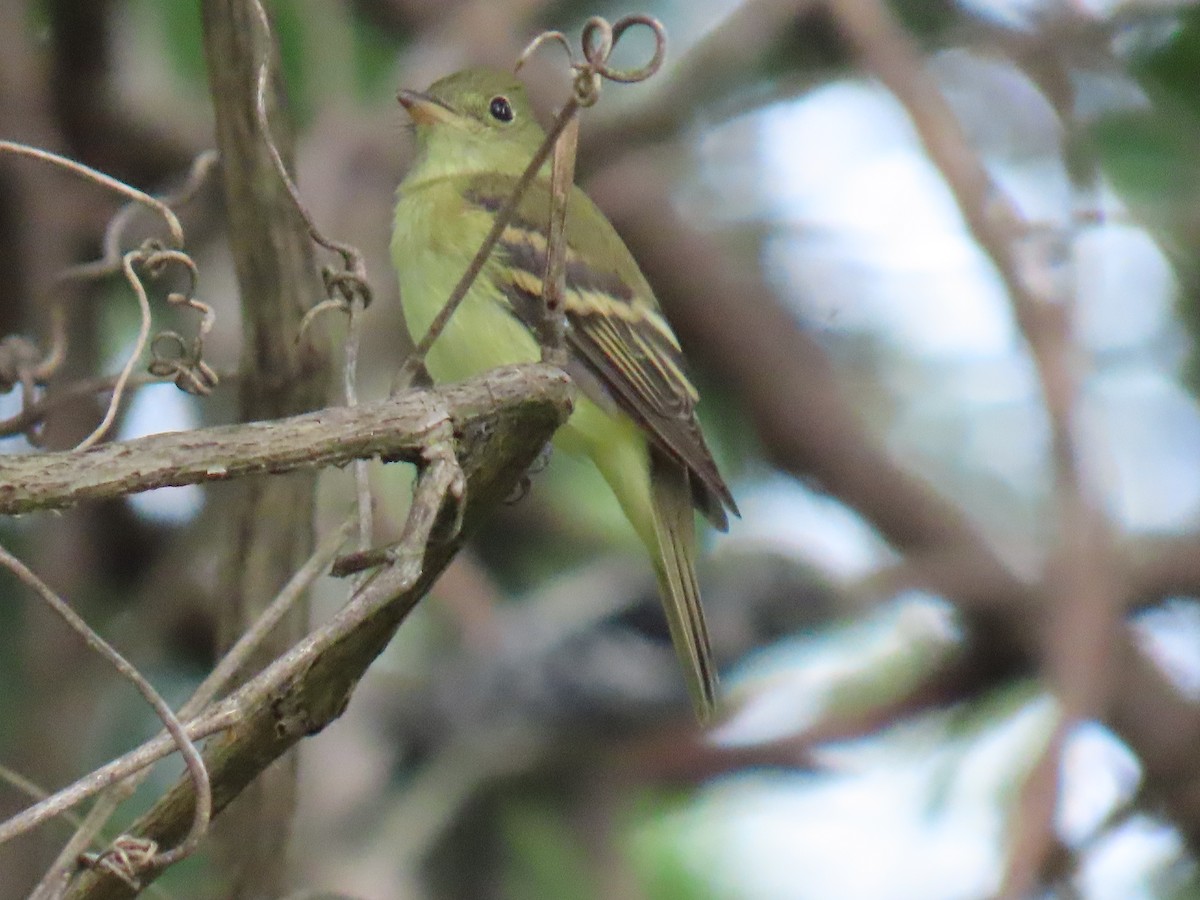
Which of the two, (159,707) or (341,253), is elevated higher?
(341,253)

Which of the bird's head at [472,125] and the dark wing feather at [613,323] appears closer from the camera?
the dark wing feather at [613,323]

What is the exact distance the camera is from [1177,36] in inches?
152

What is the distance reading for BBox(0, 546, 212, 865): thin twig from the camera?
1.26m

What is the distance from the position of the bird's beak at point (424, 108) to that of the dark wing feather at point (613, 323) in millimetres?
205

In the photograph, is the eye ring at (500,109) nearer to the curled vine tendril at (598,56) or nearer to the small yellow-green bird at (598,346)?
the small yellow-green bird at (598,346)

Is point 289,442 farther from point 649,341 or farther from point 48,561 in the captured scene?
point 48,561

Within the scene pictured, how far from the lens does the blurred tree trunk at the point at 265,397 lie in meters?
2.07

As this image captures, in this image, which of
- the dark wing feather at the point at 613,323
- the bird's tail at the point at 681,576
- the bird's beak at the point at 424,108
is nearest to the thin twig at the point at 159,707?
the bird's tail at the point at 681,576

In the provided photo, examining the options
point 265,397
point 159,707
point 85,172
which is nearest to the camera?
point 159,707

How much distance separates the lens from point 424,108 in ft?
10.5

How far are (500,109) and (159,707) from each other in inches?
89.6

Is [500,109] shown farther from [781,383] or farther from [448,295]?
[781,383]

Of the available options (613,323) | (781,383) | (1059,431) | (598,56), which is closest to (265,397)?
(613,323)

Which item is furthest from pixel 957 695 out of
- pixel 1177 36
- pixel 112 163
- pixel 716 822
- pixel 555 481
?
pixel 112 163
